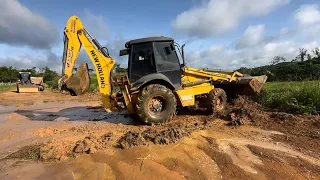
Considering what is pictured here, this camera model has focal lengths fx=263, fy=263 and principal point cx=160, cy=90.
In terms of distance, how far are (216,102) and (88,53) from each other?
4257mm

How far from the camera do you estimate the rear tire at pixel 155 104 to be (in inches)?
275

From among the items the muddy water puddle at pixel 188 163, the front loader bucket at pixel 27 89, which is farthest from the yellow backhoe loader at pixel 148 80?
the front loader bucket at pixel 27 89

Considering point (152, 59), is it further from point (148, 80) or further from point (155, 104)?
point (155, 104)

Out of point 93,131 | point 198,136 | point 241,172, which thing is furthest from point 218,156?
point 93,131

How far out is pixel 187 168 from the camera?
4215 millimetres

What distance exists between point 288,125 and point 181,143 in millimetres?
2900

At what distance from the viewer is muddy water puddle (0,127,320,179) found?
13.2 feet

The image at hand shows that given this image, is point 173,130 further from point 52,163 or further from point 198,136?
point 52,163

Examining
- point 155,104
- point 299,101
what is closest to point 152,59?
point 155,104

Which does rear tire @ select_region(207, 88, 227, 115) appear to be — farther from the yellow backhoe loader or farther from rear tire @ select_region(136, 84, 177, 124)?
rear tire @ select_region(136, 84, 177, 124)

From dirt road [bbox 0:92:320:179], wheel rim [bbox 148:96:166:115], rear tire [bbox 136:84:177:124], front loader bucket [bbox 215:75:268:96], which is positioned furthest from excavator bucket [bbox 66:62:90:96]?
front loader bucket [bbox 215:75:268:96]

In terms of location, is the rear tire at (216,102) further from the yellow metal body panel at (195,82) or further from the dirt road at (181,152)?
the dirt road at (181,152)

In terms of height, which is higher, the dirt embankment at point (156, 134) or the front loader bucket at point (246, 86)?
the front loader bucket at point (246, 86)

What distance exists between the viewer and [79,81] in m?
8.96
